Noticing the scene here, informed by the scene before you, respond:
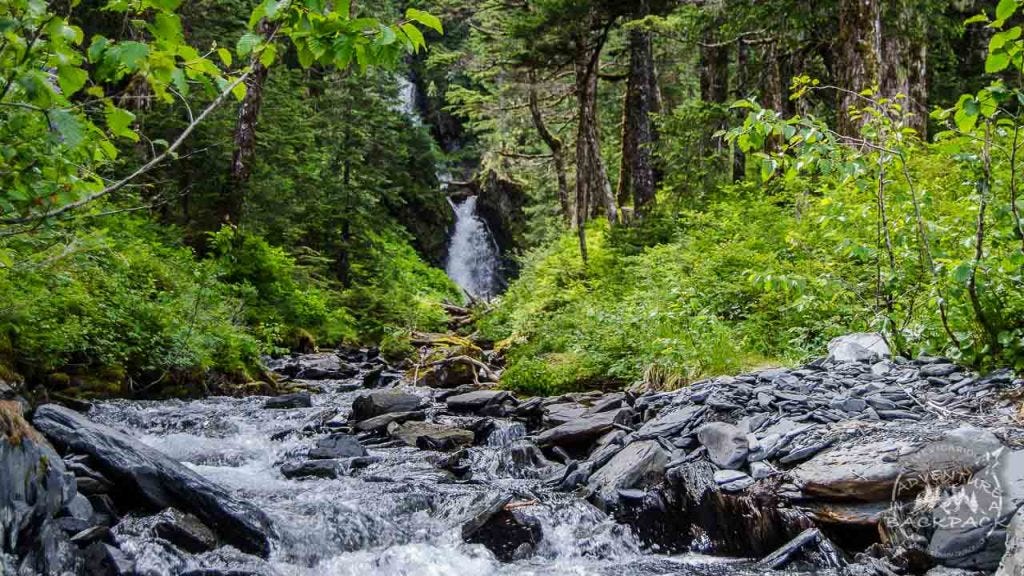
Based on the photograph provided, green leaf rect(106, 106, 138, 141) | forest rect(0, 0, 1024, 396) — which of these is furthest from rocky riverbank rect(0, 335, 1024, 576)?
green leaf rect(106, 106, 138, 141)

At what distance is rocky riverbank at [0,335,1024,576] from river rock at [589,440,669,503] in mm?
18

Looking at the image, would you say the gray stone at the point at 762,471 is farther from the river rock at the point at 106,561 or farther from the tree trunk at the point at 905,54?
the tree trunk at the point at 905,54

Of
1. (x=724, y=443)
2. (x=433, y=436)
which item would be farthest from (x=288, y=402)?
(x=724, y=443)

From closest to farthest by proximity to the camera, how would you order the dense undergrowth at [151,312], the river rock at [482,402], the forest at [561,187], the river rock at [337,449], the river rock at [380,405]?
the forest at [561,187] < the river rock at [337,449] < the dense undergrowth at [151,312] < the river rock at [380,405] < the river rock at [482,402]

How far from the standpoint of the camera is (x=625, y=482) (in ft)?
18.4

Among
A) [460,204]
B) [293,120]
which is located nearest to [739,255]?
[293,120]

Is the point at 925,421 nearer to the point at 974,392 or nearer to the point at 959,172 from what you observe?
the point at 974,392

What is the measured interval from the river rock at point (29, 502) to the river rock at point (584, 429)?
14.2 ft

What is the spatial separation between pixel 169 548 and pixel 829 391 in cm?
521

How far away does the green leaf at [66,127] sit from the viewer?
2.23 m

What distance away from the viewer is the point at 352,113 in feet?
68.5

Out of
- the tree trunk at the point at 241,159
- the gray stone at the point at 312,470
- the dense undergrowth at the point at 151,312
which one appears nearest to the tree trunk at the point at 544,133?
the dense undergrowth at the point at 151,312

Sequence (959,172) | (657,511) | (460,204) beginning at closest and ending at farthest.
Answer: (657,511)
(959,172)
(460,204)

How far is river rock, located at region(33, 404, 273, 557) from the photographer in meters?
5.01
